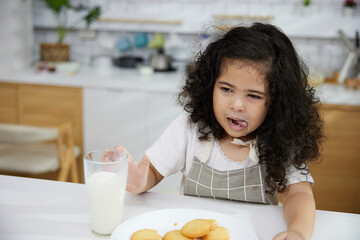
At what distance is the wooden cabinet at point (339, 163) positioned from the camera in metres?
2.49

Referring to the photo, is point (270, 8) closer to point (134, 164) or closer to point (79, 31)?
point (79, 31)

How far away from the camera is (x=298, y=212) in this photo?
96 cm

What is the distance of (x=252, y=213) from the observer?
3.23 feet

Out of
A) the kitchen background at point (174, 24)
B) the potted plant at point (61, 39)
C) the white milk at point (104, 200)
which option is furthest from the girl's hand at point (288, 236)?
the potted plant at point (61, 39)

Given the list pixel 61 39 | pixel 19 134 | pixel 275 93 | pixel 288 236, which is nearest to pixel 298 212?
pixel 288 236

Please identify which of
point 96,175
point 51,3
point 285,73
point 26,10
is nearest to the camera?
point 96,175

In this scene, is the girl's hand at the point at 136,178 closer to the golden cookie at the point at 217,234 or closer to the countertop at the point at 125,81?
the golden cookie at the point at 217,234

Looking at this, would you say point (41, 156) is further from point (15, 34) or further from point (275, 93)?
point (275, 93)

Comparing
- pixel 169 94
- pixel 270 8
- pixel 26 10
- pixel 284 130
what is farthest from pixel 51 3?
pixel 284 130

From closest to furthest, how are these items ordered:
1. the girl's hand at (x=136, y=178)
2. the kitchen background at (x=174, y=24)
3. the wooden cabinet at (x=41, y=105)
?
the girl's hand at (x=136, y=178), the wooden cabinet at (x=41, y=105), the kitchen background at (x=174, y=24)

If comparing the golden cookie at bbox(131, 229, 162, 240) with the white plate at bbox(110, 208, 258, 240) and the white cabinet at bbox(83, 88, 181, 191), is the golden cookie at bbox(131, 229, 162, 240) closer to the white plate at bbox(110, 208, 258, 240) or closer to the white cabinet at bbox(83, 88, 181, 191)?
the white plate at bbox(110, 208, 258, 240)

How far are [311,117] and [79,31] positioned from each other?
8.33ft

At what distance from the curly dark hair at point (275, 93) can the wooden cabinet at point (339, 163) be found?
1.33 meters

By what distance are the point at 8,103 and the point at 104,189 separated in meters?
2.30
